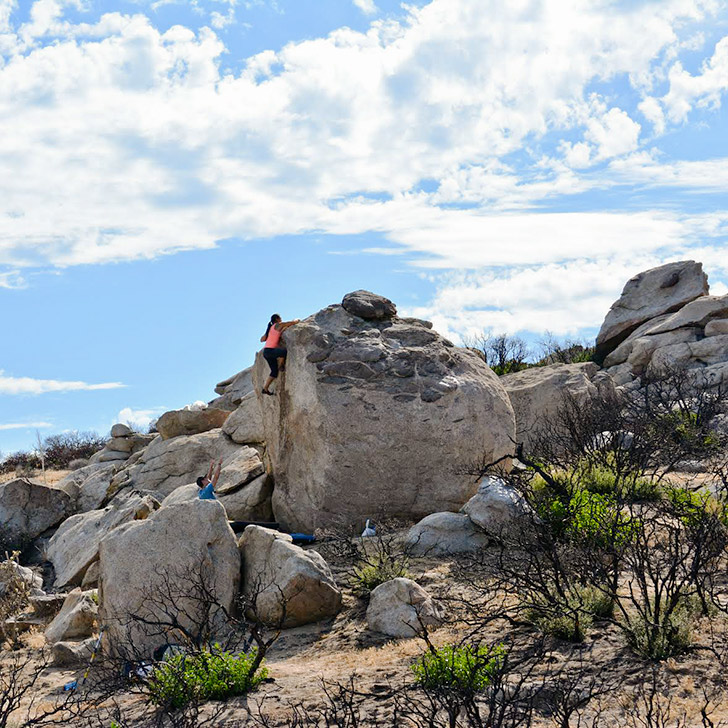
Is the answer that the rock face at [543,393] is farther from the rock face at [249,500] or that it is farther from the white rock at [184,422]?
the white rock at [184,422]

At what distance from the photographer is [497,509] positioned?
34.9ft

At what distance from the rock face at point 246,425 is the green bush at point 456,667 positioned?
11543 millimetres

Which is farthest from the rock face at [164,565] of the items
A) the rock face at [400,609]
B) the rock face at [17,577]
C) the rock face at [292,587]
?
the rock face at [17,577]

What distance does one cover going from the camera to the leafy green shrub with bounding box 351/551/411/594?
964 centimetres

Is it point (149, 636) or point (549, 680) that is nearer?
point (549, 680)

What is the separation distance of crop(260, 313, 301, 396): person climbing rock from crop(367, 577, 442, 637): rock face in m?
5.85

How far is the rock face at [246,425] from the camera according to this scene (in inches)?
701

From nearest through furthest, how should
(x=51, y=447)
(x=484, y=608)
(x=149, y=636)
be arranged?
(x=484, y=608) → (x=149, y=636) → (x=51, y=447)

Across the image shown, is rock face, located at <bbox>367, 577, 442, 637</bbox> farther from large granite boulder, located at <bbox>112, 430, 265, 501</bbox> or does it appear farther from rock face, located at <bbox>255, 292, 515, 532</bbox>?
large granite boulder, located at <bbox>112, 430, 265, 501</bbox>

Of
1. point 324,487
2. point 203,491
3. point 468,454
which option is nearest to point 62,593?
point 203,491

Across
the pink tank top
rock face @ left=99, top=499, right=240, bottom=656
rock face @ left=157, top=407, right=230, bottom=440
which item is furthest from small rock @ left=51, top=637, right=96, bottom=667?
rock face @ left=157, top=407, right=230, bottom=440

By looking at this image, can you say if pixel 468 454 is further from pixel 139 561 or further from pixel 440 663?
pixel 440 663

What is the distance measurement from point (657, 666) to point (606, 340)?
2509cm

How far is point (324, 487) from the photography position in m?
12.5
